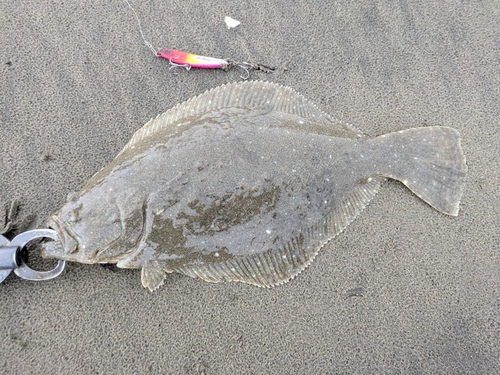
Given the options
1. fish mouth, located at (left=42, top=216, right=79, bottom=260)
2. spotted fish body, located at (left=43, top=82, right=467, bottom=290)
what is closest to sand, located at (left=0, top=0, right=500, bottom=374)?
spotted fish body, located at (left=43, top=82, right=467, bottom=290)

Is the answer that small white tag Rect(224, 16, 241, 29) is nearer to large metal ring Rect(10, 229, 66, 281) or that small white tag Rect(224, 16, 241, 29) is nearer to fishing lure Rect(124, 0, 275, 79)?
fishing lure Rect(124, 0, 275, 79)

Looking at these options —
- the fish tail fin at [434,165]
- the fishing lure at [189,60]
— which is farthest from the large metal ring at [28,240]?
the fish tail fin at [434,165]

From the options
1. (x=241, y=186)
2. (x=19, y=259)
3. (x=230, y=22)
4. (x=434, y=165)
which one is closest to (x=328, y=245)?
(x=241, y=186)

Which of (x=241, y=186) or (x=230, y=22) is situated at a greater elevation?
(x=230, y=22)

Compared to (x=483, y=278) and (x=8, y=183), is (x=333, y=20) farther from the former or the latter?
(x=8, y=183)

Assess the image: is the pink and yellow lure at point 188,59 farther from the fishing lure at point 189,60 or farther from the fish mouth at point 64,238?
the fish mouth at point 64,238

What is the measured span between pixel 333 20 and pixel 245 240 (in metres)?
1.94

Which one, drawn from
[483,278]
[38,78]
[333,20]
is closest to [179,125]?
[38,78]

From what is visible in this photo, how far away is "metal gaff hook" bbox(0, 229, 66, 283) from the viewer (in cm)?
204

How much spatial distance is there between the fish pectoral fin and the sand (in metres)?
0.15

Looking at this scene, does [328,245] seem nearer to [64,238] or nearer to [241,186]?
[241,186]

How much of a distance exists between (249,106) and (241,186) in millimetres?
640

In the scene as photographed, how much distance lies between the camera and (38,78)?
8.25 ft

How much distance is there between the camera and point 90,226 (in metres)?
2.00
